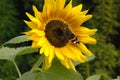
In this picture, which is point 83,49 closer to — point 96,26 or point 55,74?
point 55,74

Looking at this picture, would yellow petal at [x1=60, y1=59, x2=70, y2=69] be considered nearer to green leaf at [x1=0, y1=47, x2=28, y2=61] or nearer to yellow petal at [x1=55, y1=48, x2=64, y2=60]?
yellow petal at [x1=55, y1=48, x2=64, y2=60]

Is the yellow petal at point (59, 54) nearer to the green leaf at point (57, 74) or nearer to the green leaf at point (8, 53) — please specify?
the green leaf at point (57, 74)

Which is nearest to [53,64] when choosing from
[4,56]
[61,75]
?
[61,75]

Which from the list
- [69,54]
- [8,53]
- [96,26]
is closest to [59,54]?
[69,54]

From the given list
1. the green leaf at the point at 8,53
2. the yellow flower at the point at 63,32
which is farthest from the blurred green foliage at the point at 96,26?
the yellow flower at the point at 63,32

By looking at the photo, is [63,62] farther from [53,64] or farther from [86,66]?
[86,66]
